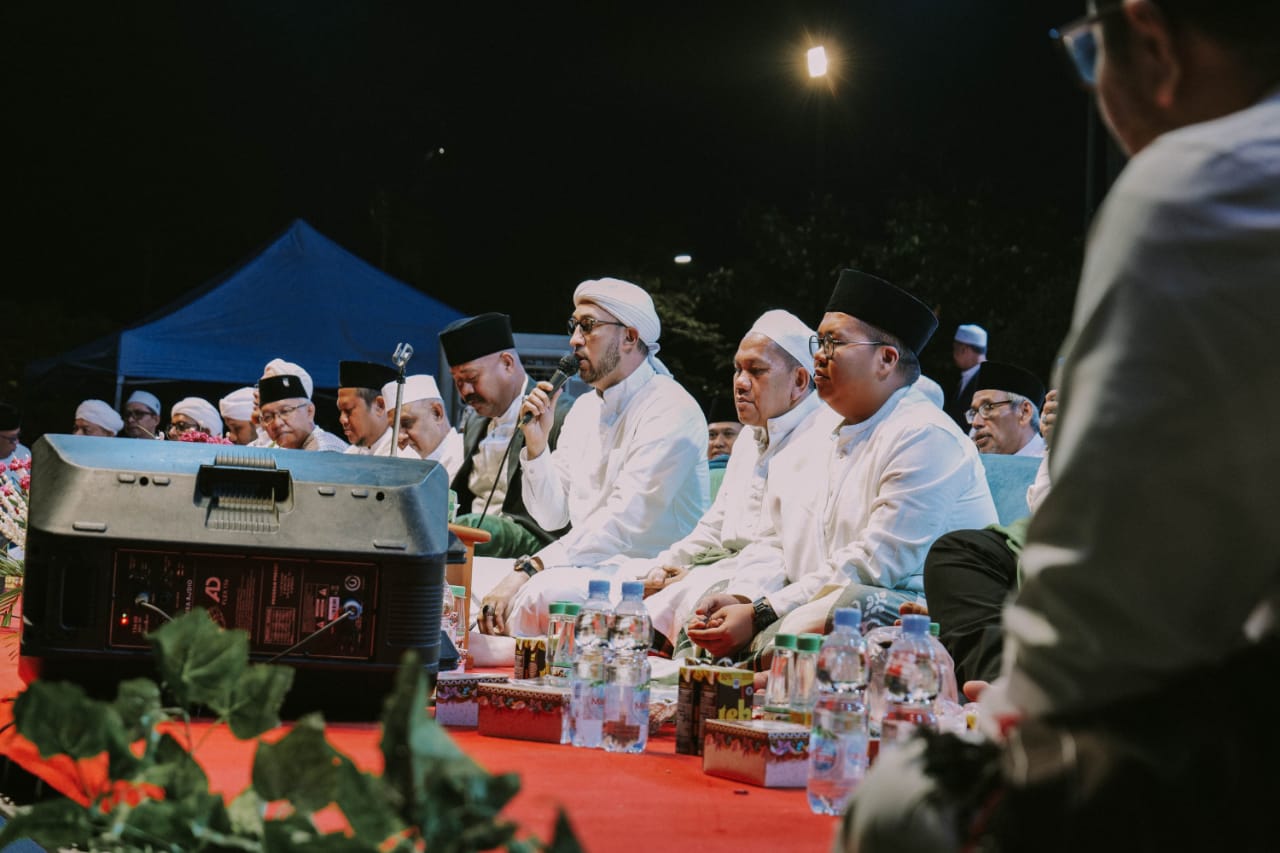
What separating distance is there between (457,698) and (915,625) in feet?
3.15

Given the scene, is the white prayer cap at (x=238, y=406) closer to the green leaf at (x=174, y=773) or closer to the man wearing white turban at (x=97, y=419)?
the man wearing white turban at (x=97, y=419)

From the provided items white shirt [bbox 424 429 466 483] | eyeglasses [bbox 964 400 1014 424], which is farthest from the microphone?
eyeglasses [bbox 964 400 1014 424]

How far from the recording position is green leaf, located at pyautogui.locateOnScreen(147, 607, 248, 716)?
1.36 metres

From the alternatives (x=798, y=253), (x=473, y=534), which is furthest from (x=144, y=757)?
(x=798, y=253)

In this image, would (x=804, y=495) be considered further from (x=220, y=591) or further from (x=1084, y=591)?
(x=1084, y=591)

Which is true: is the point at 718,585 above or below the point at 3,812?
above

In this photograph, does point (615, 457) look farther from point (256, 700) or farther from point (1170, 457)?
point (1170, 457)

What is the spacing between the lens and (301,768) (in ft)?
3.99

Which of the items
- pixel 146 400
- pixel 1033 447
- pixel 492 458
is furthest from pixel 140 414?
pixel 1033 447

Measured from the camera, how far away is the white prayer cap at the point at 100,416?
1298 cm

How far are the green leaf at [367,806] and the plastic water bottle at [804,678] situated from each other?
1.42 m

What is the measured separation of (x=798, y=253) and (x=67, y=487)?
54.6 feet

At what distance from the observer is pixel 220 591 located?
2.65m

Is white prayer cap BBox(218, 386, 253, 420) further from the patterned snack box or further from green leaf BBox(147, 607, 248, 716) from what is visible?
green leaf BBox(147, 607, 248, 716)
